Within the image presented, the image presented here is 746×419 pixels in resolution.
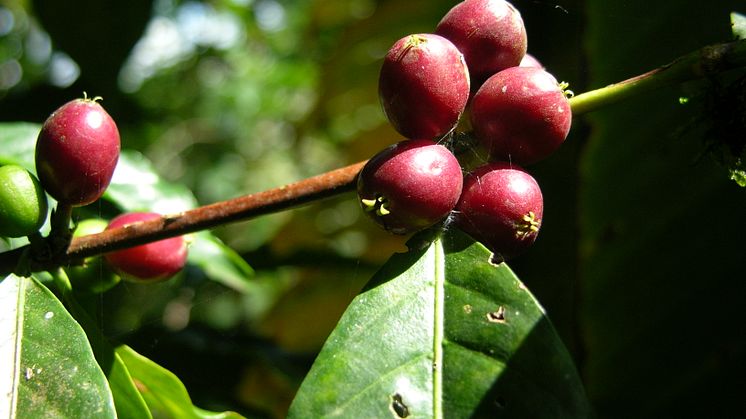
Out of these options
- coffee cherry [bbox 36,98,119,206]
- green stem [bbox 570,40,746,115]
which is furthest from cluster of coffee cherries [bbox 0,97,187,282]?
green stem [bbox 570,40,746,115]

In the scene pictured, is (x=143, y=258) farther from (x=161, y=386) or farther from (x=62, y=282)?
(x=161, y=386)

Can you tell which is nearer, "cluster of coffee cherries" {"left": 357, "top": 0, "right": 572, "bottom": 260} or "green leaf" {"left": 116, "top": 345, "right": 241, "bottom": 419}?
"cluster of coffee cherries" {"left": 357, "top": 0, "right": 572, "bottom": 260}

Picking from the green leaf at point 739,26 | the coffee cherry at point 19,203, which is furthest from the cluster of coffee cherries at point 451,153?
the coffee cherry at point 19,203

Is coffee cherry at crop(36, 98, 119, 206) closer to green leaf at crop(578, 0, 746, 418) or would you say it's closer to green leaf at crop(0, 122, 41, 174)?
green leaf at crop(0, 122, 41, 174)

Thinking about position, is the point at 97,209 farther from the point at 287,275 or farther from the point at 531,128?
the point at 287,275

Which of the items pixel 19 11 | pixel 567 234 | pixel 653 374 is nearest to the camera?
pixel 653 374

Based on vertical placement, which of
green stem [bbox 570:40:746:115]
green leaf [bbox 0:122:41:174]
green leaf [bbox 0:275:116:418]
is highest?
green stem [bbox 570:40:746:115]

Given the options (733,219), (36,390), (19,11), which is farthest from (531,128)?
(19,11)
